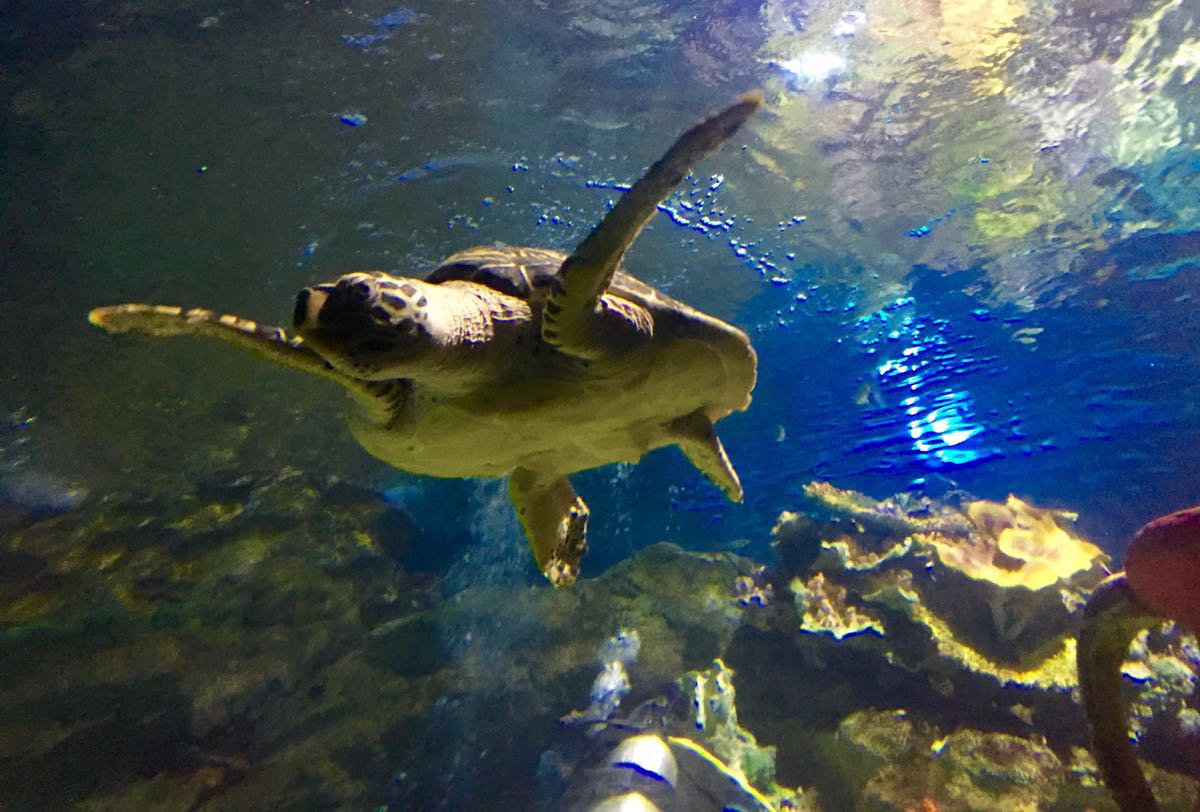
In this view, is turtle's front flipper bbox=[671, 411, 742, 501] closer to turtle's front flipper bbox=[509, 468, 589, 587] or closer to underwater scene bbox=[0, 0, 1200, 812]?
underwater scene bbox=[0, 0, 1200, 812]

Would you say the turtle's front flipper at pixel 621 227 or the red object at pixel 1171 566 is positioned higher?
the turtle's front flipper at pixel 621 227

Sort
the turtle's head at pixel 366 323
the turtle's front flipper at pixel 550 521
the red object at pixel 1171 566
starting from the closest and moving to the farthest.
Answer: the turtle's head at pixel 366 323
the red object at pixel 1171 566
the turtle's front flipper at pixel 550 521

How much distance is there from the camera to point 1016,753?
221 inches

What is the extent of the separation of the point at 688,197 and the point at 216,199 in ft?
19.2

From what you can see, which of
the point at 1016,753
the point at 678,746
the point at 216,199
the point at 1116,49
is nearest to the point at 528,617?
the point at 678,746

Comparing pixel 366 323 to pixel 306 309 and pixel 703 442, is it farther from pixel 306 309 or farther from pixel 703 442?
pixel 703 442

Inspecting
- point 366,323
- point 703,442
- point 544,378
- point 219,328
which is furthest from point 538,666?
point 366,323

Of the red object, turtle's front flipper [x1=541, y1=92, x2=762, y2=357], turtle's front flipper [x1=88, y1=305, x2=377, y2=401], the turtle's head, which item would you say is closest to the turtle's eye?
the turtle's head

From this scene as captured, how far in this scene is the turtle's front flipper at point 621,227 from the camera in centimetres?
221

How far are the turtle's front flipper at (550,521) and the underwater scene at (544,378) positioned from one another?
3cm

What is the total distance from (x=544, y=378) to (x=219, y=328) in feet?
4.72

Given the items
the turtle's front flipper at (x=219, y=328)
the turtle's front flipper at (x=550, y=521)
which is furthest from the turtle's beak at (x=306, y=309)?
the turtle's front flipper at (x=550, y=521)

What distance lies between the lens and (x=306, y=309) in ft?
7.07

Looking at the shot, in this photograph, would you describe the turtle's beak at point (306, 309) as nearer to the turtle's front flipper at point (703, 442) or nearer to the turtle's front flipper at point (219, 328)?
the turtle's front flipper at point (219, 328)
